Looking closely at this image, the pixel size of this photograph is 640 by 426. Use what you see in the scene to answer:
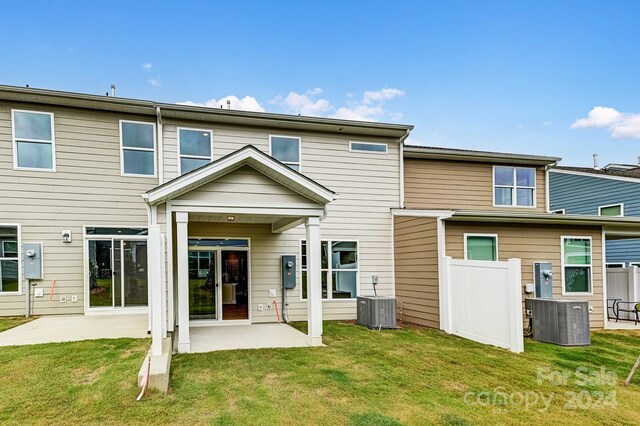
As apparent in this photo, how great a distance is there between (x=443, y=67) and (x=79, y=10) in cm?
1305

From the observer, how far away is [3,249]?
858 centimetres

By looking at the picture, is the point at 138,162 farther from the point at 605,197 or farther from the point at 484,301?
the point at 605,197

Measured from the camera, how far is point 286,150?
1006cm

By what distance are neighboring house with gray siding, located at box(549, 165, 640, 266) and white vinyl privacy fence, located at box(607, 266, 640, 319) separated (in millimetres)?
3186

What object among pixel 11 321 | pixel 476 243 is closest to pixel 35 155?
pixel 11 321

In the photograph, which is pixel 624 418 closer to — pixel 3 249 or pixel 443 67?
pixel 3 249

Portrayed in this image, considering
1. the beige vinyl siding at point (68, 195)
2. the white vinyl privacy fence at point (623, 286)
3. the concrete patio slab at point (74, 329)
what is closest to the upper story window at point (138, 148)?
the beige vinyl siding at point (68, 195)

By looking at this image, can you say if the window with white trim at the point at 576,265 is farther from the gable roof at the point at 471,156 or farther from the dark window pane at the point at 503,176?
the gable roof at the point at 471,156

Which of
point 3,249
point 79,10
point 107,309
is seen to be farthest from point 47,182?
point 79,10

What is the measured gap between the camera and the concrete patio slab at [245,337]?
668 cm

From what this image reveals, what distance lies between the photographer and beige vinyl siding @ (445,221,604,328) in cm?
881

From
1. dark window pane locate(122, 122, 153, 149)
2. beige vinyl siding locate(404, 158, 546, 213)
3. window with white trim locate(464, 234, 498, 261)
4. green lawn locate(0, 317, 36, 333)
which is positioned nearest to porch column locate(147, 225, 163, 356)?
green lawn locate(0, 317, 36, 333)

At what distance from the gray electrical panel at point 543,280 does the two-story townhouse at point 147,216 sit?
3.45 metres

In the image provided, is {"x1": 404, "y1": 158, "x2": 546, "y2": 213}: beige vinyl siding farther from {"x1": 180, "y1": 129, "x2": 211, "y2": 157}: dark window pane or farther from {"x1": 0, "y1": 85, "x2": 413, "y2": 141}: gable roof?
{"x1": 180, "y1": 129, "x2": 211, "y2": 157}: dark window pane
